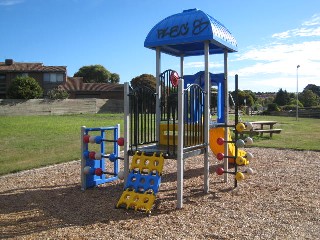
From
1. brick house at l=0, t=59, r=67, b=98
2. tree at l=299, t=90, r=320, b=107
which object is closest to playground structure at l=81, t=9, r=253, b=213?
brick house at l=0, t=59, r=67, b=98

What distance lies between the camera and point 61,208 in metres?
5.50

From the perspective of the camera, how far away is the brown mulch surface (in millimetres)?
4371

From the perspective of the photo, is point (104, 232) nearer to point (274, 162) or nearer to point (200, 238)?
point (200, 238)

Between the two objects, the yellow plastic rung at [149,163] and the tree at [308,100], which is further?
the tree at [308,100]

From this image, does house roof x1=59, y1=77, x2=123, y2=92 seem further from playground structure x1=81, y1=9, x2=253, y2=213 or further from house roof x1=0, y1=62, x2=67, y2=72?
playground structure x1=81, y1=9, x2=253, y2=213

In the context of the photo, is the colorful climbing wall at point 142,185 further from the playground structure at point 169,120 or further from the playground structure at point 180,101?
the playground structure at point 180,101

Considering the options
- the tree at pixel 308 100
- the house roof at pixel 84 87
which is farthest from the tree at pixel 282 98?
the house roof at pixel 84 87

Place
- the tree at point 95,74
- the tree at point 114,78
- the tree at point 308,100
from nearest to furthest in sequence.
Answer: the tree at point 308,100 → the tree at point 95,74 → the tree at point 114,78

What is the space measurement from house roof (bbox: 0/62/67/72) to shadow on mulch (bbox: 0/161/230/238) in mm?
49647

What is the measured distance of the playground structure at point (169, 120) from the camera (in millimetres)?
5543

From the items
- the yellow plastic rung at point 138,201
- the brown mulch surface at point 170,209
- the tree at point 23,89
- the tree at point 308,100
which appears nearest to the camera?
the brown mulch surface at point 170,209

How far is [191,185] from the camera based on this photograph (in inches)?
285

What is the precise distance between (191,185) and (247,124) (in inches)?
66.9

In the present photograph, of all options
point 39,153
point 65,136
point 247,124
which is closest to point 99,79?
point 65,136
